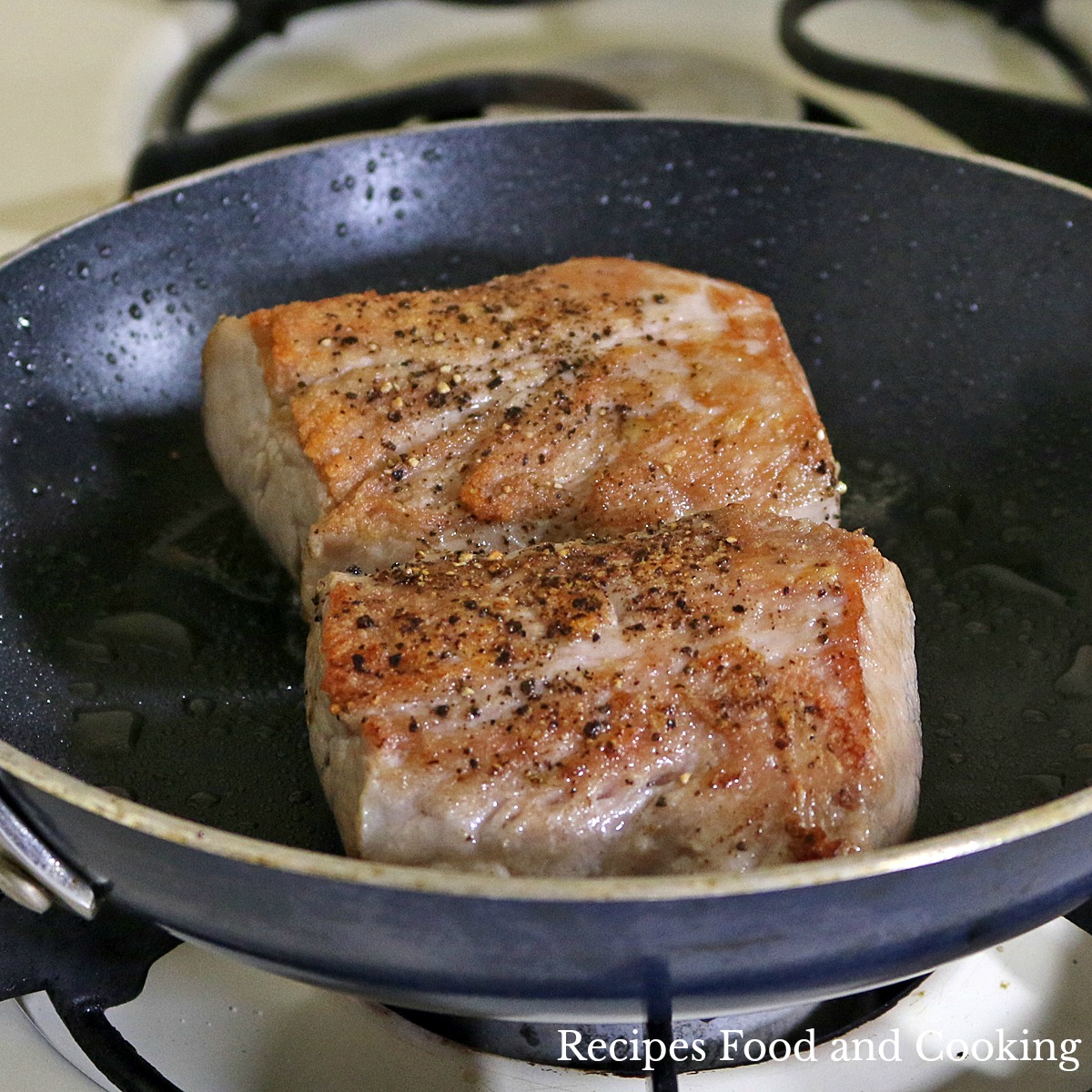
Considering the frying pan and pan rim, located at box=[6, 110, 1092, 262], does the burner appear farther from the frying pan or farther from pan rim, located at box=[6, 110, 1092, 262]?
pan rim, located at box=[6, 110, 1092, 262]

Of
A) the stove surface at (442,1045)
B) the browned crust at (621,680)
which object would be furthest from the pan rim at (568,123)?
the stove surface at (442,1045)

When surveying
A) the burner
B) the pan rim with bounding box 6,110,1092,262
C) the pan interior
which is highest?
the pan rim with bounding box 6,110,1092,262

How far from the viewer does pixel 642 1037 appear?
1291mm

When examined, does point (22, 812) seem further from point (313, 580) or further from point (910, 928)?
point (910, 928)

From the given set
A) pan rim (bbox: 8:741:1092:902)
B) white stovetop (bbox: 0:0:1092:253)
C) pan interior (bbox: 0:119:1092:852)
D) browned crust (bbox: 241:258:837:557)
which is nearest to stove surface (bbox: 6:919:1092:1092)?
pan interior (bbox: 0:119:1092:852)

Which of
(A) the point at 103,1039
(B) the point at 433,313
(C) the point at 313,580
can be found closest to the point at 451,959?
(A) the point at 103,1039

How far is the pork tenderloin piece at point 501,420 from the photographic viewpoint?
151cm

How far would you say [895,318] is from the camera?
199cm

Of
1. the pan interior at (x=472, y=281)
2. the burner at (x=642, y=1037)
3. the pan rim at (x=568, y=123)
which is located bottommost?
the burner at (x=642, y=1037)

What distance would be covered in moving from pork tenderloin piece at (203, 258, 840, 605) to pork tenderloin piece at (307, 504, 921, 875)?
21 centimetres

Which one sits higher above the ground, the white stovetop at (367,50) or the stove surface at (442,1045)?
the white stovetop at (367,50)

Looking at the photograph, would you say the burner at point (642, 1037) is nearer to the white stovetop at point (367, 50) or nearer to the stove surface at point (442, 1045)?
the stove surface at point (442, 1045)

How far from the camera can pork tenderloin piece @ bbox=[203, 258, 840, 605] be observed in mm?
1512

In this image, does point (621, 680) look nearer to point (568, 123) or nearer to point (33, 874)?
point (33, 874)
